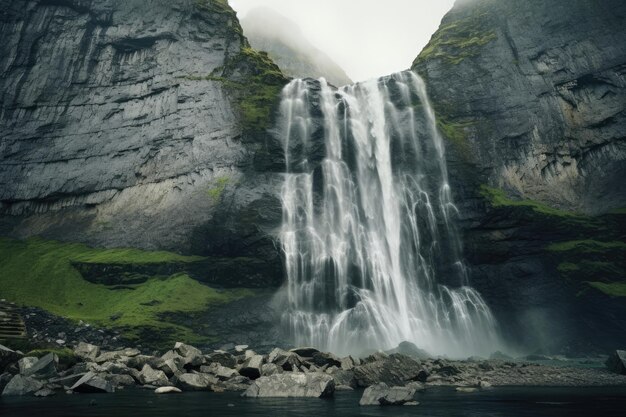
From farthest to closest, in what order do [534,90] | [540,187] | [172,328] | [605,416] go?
[534,90]
[540,187]
[172,328]
[605,416]

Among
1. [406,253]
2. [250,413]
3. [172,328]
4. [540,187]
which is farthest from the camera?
[540,187]

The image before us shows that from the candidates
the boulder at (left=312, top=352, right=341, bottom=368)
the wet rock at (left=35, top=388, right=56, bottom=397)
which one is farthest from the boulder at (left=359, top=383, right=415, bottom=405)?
the wet rock at (left=35, top=388, right=56, bottom=397)

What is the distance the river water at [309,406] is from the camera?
12.6m

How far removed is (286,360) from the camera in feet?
75.4

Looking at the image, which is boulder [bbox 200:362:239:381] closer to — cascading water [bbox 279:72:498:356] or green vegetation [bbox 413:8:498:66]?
cascading water [bbox 279:72:498:356]

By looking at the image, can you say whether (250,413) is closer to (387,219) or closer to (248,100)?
(387,219)

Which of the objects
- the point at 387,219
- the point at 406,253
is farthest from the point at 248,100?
the point at 406,253

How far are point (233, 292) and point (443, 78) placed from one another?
44.6 metres

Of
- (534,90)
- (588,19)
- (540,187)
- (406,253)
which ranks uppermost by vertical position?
(588,19)

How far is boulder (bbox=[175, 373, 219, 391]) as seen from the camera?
20062mm

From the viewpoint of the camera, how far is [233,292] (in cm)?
4953

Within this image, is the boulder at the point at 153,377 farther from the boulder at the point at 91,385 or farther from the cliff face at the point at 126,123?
the cliff face at the point at 126,123

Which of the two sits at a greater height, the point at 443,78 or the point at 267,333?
the point at 443,78

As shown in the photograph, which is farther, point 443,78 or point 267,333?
point 443,78
